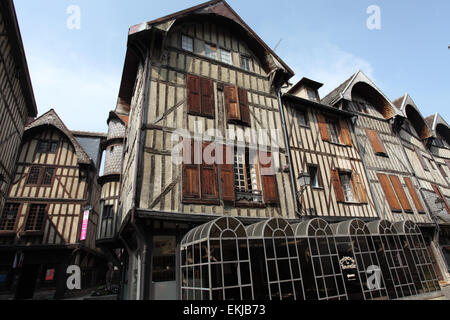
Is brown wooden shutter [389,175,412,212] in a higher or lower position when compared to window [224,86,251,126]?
lower

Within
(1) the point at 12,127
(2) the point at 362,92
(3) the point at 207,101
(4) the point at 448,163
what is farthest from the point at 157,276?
(4) the point at 448,163

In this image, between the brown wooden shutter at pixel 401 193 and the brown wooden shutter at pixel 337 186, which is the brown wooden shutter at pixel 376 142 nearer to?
the brown wooden shutter at pixel 401 193

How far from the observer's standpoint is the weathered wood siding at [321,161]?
8945 mm

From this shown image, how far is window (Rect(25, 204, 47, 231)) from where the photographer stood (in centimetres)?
1354

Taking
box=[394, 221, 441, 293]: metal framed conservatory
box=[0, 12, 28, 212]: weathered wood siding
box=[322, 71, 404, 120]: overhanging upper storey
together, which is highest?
box=[322, 71, 404, 120]: overhanging upper storey

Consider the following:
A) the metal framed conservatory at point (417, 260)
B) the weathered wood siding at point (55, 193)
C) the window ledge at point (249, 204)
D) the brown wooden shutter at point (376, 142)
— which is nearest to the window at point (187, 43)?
the window ledge at point (249, 204)

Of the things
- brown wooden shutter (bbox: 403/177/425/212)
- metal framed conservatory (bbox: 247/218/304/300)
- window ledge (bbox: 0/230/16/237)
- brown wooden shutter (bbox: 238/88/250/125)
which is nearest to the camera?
metal framed conservatory (bbox: 247/218/304/300)

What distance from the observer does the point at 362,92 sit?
559 inches

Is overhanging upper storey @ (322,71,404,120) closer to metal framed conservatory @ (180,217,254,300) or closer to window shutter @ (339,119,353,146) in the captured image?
window shutter @ (339,119,353,146)

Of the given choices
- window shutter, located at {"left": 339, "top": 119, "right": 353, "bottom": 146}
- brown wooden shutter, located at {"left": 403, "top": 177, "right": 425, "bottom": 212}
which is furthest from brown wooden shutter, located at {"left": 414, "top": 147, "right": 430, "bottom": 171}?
window shutter, located at {"left": 339, "top": 119, "right": 353, "bottom": 146}

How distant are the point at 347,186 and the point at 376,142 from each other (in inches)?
157

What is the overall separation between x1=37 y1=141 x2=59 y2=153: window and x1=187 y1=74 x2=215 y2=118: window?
40.9 feet

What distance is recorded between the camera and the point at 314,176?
962 centimetres
